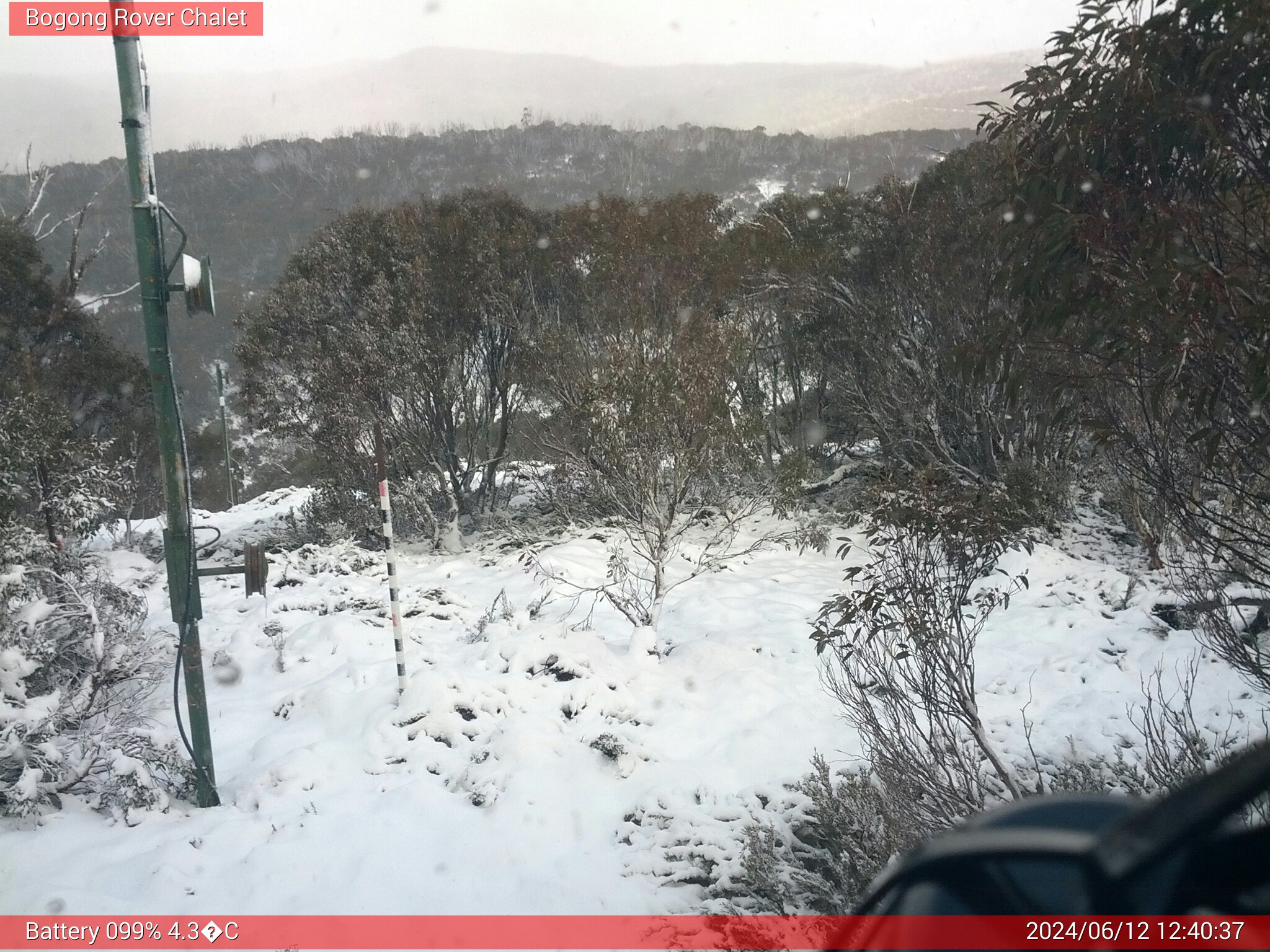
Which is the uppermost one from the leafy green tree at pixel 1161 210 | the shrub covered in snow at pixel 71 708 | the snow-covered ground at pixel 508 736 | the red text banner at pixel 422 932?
the leafy green tree at pixel 1161 210

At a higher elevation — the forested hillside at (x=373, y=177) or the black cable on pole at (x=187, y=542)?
the forested hillside at (x=373, y=177)

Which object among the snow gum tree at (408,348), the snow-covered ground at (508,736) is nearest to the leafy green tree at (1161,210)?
the snow-covered ground at (508,736)

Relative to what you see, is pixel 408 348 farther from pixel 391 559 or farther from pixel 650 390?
pixel 391 559

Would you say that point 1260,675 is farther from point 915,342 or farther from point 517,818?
point 915,342

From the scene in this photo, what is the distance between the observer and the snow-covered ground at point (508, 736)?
4.10m

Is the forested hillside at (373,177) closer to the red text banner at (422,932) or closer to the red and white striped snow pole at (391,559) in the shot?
the red and white striped snow pole at (391,559)

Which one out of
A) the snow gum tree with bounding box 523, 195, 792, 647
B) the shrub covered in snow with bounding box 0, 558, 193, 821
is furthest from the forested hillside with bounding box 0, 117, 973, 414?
the shrub covered in snow with bounding box 0, 558, 193, 821

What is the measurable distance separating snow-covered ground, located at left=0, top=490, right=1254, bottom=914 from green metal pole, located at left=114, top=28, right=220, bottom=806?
0.90 m

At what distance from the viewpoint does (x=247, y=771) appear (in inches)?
208

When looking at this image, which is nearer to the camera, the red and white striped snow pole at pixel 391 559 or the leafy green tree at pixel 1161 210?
the leafy green tree at pixel 1161 210

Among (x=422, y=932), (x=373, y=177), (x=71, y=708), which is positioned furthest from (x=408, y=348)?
(x=373, y=177)

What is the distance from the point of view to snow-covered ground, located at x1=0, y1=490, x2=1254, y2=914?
4.10m

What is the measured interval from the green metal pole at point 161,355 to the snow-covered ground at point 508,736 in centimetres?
90

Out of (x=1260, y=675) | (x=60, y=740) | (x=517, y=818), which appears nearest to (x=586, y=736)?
(x=517, y=818)
